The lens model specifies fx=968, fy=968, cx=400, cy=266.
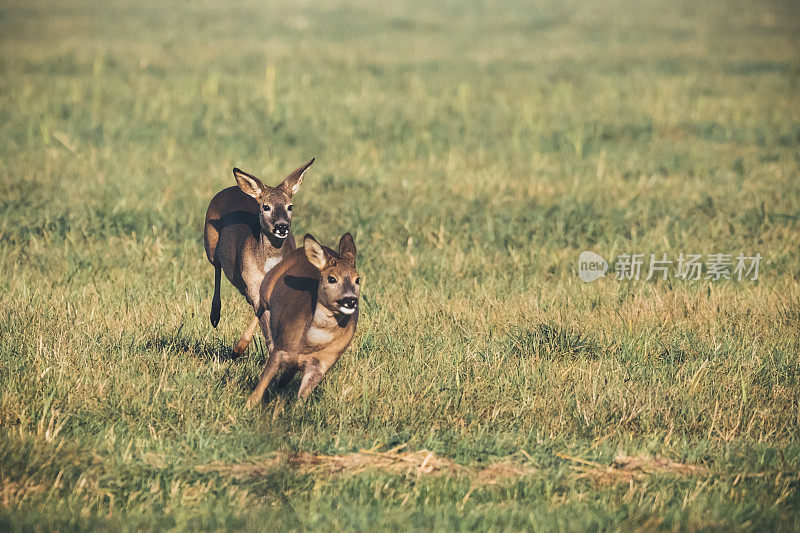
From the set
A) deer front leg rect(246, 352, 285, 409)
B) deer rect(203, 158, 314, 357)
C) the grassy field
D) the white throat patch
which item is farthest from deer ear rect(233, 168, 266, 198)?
the grassy field

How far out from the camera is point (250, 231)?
539 cm

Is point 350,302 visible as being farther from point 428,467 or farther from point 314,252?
point 428,467

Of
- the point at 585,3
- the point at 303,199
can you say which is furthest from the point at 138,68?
the point at 585,3

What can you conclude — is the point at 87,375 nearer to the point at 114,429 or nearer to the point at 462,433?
the point at 114,429

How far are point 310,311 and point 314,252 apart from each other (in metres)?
0.39

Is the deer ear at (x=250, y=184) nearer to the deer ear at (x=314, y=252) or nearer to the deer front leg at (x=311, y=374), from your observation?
the deer ear at (x=314, y=252)

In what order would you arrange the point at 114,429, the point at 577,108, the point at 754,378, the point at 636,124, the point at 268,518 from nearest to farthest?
the point at 268,518, the point at 114,429, the point at 754,378, the point at 636,124, the point at 577,108

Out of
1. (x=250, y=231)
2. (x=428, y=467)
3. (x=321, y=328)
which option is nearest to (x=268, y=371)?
(x=321, y=328)

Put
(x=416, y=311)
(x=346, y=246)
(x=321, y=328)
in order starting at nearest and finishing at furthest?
(x=346, y=246) < (x=321, y=328) < (x=416, y=311)

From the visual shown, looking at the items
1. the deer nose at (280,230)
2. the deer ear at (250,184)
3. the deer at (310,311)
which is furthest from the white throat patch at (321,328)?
the deer ear at (250,184)

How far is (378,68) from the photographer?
22219 mm

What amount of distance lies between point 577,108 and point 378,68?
5.91m

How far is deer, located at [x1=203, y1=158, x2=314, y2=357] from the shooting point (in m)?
4.98

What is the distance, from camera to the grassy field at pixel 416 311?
494cm
